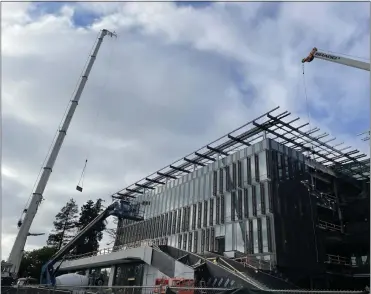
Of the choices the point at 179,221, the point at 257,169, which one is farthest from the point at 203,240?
the point at 257,169

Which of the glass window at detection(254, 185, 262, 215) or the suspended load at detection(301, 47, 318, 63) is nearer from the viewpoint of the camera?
the suspended load at detection(301, 47, 318, 63)

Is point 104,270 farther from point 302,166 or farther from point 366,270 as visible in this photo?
point 366,270

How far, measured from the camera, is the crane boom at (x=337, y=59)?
2224 centimetres

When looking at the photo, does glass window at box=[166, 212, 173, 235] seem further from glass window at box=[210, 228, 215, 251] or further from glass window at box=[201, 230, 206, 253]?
glass window at box=[210, 228, 215, 251]

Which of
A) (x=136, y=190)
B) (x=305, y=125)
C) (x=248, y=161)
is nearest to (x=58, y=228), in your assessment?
(x=136, y=190)

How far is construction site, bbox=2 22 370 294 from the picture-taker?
29.8m

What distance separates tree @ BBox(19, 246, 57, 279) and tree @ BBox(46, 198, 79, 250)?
826cm

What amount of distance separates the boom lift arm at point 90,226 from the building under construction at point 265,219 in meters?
4.01

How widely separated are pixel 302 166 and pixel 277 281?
18297mm

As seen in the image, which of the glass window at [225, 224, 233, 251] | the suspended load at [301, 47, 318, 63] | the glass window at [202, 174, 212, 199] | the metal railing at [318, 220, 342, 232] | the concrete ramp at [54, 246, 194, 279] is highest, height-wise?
the suspended load at [301, 47, 318, 63]

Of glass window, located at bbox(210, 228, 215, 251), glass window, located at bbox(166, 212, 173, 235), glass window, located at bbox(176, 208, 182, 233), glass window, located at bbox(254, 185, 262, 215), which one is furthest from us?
glass window, located at bbox(166, 212, 173, 235)

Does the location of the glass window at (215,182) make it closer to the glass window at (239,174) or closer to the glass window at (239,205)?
the glass window at (239,174)

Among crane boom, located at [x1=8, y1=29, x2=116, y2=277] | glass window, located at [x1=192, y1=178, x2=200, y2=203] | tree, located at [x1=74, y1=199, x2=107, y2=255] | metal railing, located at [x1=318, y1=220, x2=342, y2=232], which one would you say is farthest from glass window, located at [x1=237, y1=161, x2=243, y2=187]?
tree, located at [x1=74, y1=199, x2=107, y2=255]

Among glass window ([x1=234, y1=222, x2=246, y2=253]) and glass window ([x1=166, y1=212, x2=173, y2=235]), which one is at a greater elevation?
glass window ([x1=166, y1=212, x2=173, y2=235])
